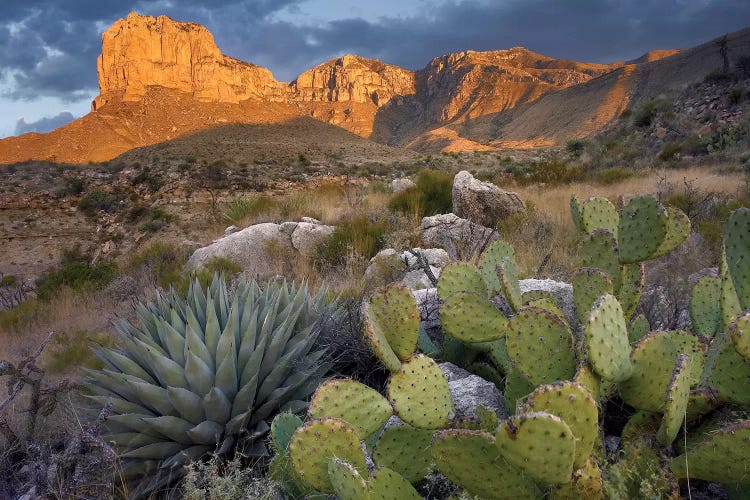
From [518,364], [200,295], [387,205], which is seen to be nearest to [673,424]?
[518,364]

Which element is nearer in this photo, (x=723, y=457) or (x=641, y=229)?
(x=723, y=457)

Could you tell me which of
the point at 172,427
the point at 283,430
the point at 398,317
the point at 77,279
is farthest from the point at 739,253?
the point at 77,279

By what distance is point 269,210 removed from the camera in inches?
459

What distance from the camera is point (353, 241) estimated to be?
23.9 ft

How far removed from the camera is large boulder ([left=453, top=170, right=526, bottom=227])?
8.62 metres

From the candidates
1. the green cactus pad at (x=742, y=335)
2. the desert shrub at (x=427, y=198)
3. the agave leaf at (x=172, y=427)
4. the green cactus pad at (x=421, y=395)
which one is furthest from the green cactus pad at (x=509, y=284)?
the desert shrub at (x=427, y=198)

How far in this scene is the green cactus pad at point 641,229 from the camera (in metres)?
2.18

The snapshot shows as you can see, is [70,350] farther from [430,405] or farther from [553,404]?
[553,404]

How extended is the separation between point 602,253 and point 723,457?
121 centimetres

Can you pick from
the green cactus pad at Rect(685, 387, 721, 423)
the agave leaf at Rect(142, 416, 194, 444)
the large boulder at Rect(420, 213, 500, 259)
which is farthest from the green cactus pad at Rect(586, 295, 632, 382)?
the large boulder at Rect(420, 213, 500, 259)

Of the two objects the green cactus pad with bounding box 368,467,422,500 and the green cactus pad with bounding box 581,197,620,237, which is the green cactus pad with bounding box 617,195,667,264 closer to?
the green cactus pad with bounding box 581,197,620,237

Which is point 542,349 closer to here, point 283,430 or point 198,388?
point 283,430

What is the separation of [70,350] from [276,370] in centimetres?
294

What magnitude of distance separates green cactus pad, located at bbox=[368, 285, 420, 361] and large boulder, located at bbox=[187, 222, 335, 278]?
17.2 feet
